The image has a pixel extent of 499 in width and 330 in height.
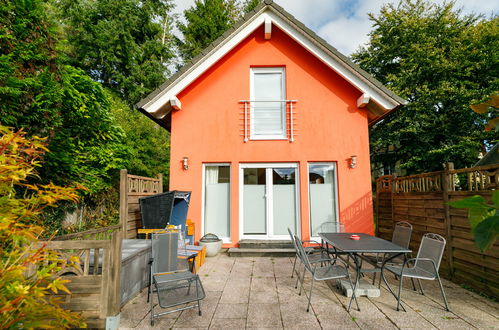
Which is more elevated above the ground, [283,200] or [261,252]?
[283,200]

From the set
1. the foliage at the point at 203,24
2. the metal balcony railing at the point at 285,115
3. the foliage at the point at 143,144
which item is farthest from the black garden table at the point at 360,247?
the foliage at the point at 203,24

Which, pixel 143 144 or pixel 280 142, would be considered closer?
pixel 280 142

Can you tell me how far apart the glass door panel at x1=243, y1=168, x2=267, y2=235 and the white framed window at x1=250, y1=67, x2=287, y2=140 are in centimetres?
115

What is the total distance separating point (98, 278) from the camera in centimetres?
294

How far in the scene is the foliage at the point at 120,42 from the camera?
16.5 metres

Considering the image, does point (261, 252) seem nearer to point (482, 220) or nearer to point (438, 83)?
point (482, 220)

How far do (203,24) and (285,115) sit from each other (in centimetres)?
1609

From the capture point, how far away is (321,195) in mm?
6914

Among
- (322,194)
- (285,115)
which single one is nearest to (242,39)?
(285,115)

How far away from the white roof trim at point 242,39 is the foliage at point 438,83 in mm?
9254

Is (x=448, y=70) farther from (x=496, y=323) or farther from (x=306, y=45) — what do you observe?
(x=496, y=323)

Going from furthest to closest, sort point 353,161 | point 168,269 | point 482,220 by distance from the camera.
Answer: point 353,161, point 168,269, point 482,220

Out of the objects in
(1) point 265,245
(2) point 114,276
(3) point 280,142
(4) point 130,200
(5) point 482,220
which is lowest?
(1) point 265,245

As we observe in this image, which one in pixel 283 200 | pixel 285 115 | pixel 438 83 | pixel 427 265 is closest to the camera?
pixel 427 265
